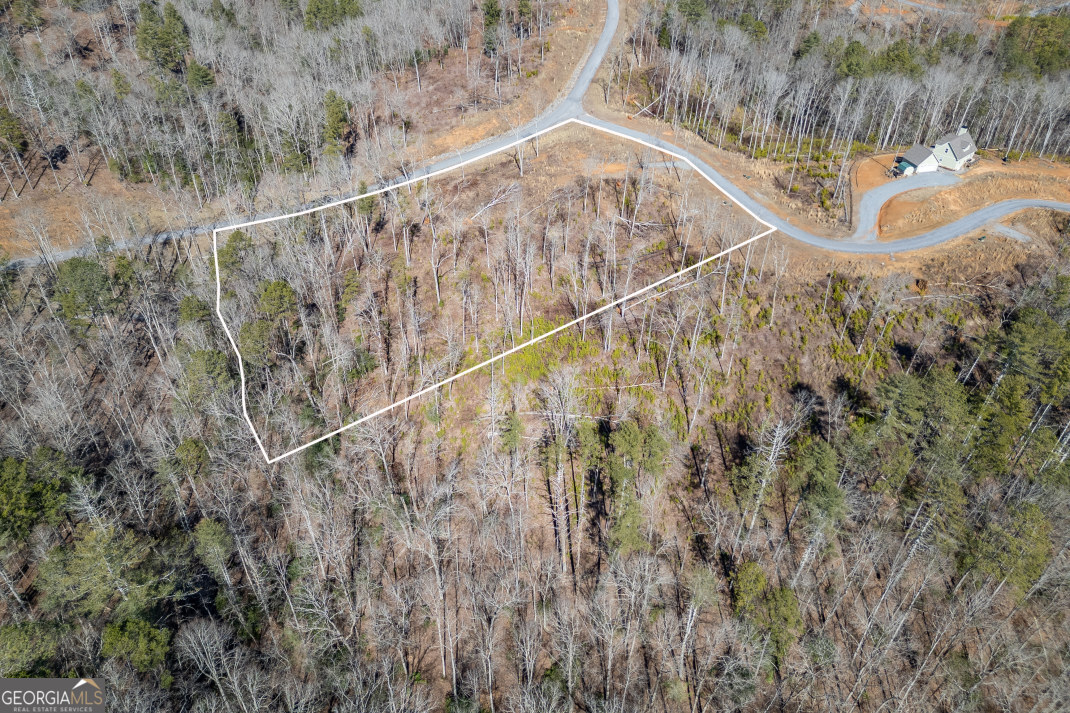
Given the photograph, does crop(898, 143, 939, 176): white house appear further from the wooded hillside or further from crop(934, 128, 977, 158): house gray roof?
the wooded hillside

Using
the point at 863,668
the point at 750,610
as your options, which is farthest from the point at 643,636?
the point at 863,668

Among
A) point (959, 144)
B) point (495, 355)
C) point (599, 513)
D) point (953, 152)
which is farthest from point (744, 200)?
point (599, 513)

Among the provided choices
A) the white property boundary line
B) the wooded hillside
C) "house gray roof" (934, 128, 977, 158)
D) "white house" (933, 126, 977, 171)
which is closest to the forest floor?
the white property boundary line

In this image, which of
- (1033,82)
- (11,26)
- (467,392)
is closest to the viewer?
(467,392)

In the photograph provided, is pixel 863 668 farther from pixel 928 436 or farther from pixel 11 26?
pixel 11 26

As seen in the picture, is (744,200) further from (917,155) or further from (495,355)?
(495,355)
